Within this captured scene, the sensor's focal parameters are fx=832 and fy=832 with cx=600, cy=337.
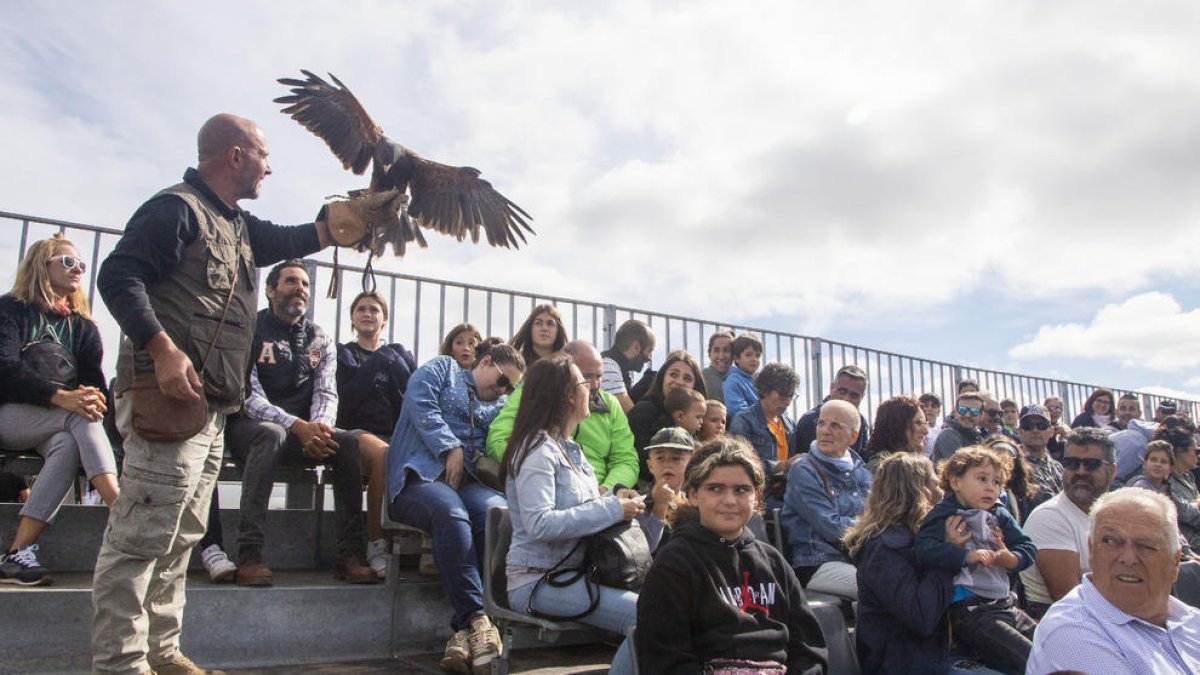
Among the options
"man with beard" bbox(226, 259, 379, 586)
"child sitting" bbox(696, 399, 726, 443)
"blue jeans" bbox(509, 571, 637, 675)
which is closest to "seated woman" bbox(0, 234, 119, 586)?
"man with beard" bbox(226, 259, 379, 586)

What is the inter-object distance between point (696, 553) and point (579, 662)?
156 centimetres

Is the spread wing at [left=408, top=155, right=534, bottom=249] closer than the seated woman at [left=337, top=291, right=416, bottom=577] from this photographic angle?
No

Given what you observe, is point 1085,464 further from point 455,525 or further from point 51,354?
point 51,354

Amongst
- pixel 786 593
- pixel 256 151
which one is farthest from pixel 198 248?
pixel 786 593

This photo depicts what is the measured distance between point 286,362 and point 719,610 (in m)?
3.01

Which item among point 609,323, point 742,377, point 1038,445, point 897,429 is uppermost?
point 609,323

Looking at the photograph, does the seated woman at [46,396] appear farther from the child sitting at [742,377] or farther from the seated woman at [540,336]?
the child sitting at [742,377]

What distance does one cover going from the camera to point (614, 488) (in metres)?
4.08

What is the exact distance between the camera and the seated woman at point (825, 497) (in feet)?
14.0

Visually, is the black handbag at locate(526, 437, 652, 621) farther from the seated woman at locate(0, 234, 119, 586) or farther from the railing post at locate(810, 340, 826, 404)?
the railing post at locate(810, 340, 826, 404)

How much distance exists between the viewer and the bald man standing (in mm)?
2480

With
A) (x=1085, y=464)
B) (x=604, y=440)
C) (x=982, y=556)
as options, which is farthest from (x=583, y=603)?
(x=1085, y=464)

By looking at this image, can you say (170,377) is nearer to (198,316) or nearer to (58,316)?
(198,316)

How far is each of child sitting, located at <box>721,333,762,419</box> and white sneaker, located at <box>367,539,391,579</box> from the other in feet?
9.19
